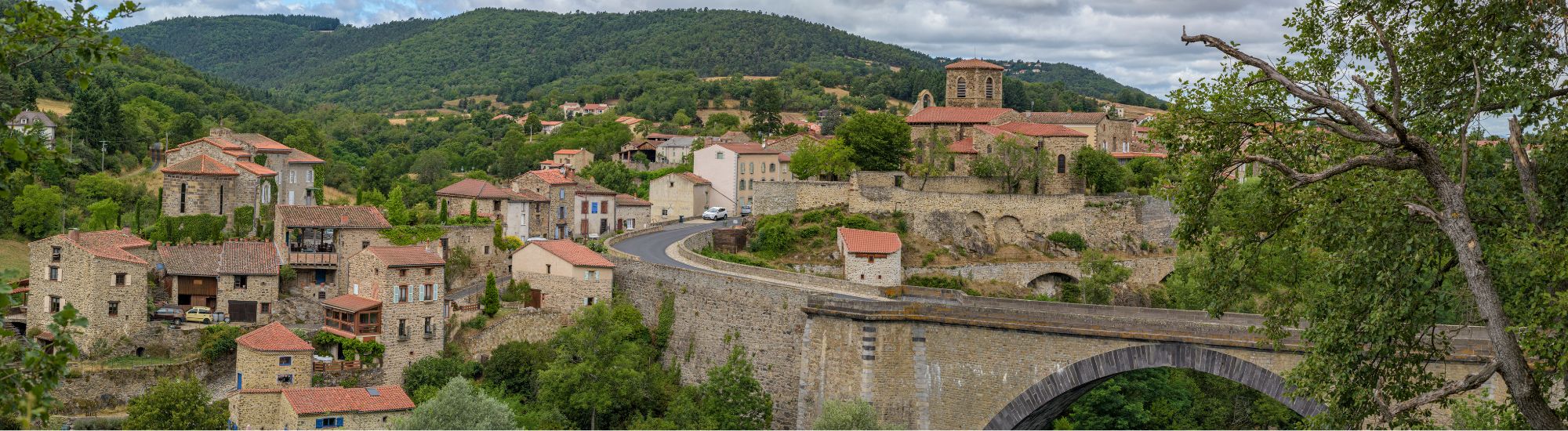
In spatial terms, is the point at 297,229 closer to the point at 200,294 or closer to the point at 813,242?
the point at 200,294

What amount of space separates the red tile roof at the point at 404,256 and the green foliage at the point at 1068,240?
86.4 ft

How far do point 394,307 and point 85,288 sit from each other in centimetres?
794

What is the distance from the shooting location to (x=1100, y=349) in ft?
91.9

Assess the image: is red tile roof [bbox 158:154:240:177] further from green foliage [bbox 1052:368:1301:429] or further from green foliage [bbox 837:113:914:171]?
green foliage [bbox 1052:368:1301:429]

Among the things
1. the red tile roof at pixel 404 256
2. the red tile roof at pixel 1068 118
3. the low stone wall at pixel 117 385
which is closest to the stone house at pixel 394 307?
the red tile roof at pixel 404 256

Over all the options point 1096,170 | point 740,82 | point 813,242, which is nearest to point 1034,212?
point 1096,170

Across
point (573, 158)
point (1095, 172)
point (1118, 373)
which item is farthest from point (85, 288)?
point (573, 158)

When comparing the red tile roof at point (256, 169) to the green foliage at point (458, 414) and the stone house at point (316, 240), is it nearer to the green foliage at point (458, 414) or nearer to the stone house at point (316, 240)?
the stone house at point (316, 240)

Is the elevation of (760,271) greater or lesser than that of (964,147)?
lesser

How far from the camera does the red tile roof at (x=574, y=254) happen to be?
40.9m

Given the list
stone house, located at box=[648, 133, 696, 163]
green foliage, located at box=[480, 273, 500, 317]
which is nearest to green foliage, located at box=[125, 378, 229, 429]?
green foliage, located at box=[480, 273, 500, 317]

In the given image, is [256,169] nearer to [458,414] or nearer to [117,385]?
[117,385]

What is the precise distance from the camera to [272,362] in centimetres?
3378

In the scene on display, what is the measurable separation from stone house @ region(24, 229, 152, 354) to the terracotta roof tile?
6.84m
